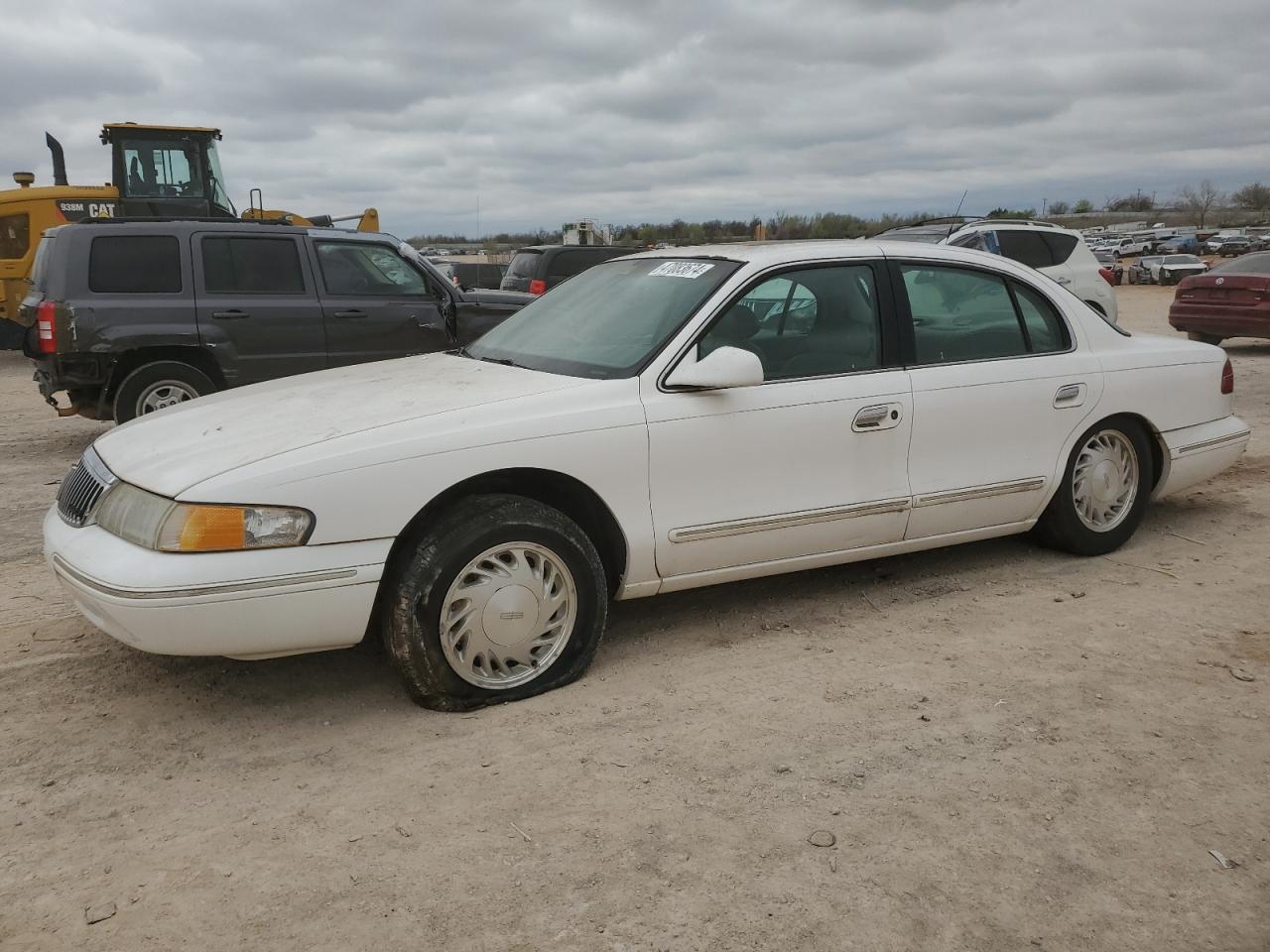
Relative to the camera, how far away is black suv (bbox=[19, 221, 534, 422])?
804 centimetres

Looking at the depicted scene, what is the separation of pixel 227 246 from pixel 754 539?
19.9 feet

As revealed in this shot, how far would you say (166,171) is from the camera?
14.9 metres

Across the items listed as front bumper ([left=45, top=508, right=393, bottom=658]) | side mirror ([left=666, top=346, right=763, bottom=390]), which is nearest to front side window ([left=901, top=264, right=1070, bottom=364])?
side mirror ([left=666, top=346, right=763, bottom=390])

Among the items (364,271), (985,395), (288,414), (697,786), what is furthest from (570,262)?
(697,786)

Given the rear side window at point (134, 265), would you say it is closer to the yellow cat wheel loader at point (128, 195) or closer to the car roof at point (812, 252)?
the car roof at point (812, 252)

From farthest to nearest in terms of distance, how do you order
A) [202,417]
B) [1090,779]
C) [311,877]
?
[202,417], [1090,779], [311,877]

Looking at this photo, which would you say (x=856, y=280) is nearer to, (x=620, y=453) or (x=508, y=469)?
(x=620, y=453)

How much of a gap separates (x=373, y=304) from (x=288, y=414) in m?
5.26

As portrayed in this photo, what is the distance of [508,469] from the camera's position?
367 centimetres

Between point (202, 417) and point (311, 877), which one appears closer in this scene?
point (311, 877)

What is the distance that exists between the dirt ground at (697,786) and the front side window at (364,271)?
4.60m

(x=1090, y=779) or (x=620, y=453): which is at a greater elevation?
(x=620, y=453)

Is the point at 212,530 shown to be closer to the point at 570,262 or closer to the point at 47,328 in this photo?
the point at 47,328

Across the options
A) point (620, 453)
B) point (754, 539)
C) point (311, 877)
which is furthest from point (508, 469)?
point (311, 877)
